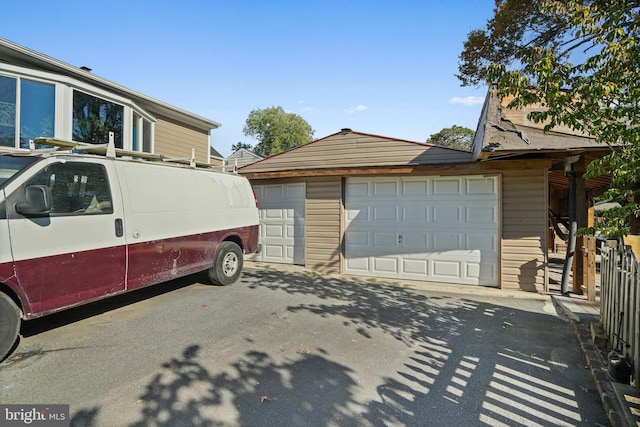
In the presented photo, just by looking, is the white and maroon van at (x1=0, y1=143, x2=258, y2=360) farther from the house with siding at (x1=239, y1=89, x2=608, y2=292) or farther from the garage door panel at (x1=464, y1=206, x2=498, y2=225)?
the garage door panel at (x1=464, y1=206, x2=498, y2=225)

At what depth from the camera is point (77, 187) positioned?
12.0 feet

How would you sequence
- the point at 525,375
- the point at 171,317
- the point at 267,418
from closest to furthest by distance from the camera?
the point at 267,418
the point at 525,375
the point at 171,317

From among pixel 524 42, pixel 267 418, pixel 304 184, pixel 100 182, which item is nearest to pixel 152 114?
pixel 304 184

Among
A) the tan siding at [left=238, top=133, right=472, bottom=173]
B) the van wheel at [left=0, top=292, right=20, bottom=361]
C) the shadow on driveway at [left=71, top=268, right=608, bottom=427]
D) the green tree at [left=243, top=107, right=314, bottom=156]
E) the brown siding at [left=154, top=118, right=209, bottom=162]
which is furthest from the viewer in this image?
the green tree at [left=243, top=107, right=314, bottom=156]

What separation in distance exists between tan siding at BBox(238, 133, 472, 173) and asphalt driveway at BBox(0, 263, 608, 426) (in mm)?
3392

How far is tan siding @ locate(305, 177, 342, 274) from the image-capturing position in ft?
26.1

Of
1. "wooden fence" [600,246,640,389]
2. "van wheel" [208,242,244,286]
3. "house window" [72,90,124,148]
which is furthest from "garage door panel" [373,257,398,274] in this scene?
"house window" [72,90,124,148]

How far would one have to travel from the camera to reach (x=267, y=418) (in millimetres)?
2338

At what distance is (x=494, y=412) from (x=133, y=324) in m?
4.06

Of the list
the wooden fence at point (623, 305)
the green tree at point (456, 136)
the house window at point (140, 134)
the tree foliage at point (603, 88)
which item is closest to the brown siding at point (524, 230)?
the wooden fence at point (623, 305)

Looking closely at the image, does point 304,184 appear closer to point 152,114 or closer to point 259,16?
point 259,16

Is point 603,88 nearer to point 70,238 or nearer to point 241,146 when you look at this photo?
point 70,238

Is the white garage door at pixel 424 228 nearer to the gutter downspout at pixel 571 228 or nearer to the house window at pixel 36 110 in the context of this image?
the gutter downspout at pixel 571 228

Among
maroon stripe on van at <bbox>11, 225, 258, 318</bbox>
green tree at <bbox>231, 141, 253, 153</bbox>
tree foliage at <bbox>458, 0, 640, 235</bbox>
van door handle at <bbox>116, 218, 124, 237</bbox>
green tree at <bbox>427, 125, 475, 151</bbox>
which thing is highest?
green tree at <bbox>231, 141, 253, 153</bbox>
